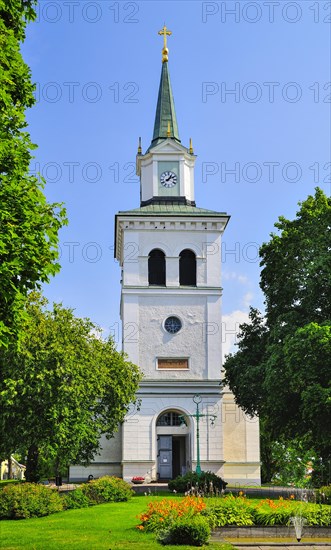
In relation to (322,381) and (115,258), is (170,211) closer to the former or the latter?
(115,258)

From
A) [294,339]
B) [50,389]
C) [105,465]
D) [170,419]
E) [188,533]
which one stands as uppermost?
[294,339]

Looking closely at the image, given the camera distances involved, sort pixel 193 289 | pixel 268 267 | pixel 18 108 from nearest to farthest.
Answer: pixel 18 108, pixel 268 267, pixel 193 289

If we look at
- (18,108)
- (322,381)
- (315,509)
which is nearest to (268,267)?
(322,381)

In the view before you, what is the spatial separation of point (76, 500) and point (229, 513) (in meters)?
9.90

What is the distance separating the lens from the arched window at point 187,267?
5062 centimetres

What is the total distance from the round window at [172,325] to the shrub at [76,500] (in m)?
21.5

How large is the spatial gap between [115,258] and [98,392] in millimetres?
22915

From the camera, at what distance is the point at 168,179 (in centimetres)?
5269

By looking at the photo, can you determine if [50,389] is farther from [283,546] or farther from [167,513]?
[283,546]

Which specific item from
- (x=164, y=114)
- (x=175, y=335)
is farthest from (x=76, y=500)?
(x=164, y=114)

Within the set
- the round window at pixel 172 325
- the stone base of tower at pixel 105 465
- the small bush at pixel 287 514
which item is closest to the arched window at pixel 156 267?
the round window at pixel 172 325

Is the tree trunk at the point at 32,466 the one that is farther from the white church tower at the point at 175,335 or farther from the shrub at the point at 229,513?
the shrub at the point at 229,513

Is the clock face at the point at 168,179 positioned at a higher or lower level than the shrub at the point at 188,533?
higher

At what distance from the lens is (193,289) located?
50000 mm
